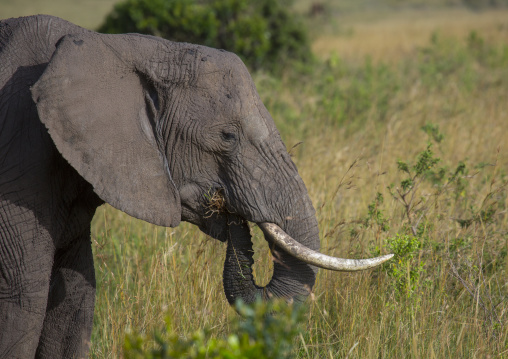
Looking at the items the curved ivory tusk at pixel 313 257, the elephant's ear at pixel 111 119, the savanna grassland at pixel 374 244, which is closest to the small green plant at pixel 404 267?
the savanna grassland at pixel 374 244

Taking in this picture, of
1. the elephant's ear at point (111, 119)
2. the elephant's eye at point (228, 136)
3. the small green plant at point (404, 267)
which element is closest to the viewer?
the elephant's ear at point (111, 119)

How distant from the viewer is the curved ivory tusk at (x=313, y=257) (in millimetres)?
2787

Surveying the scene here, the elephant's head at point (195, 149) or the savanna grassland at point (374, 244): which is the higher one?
the elephant's head at point (195, 149)

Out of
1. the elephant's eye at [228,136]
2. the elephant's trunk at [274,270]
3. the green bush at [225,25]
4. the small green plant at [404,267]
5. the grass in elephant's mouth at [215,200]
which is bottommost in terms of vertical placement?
the small green plant at [404,267]

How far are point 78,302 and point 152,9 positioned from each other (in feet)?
22.6

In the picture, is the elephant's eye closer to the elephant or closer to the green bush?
the elephant

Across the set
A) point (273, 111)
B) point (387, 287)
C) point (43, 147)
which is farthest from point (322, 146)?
point (43, 147)

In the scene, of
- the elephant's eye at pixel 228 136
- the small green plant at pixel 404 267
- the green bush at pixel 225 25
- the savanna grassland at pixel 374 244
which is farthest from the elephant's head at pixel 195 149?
the green bush at pixel 225 25

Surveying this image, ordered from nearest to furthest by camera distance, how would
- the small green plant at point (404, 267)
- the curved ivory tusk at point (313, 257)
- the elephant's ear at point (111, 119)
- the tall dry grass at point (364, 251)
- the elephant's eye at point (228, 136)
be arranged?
the elephant's ear at point (111, 119)
the curved ivory tusk at point (313, 257)
the elephant's eye at point (228, 136)
the tall dry grass at point (364, 251)
the small green plant at point (404, 267)

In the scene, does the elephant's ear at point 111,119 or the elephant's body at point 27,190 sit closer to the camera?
the elephant's ear at point 111,119

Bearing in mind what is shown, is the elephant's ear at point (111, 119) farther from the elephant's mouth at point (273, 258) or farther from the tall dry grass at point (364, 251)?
the tall dry grass at point (364, 251)

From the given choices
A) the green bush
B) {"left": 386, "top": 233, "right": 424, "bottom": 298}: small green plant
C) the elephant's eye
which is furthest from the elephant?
the green bush

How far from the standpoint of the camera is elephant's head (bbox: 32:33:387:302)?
9.32 ft

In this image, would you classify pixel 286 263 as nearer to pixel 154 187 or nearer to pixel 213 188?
pixel 213 188
